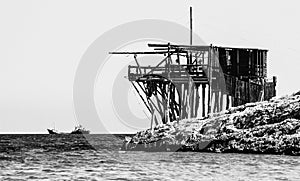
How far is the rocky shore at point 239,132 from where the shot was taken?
5047 cm

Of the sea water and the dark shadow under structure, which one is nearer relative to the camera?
the sea water

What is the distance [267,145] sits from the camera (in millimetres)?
50812

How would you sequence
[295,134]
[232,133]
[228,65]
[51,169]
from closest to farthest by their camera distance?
[51,169]
[295,134]
[232,133]
[228,65]

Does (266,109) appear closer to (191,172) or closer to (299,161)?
(299,161)

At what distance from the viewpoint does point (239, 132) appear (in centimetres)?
5250

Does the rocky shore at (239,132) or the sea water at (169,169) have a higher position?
the rocky shore at (239,132)

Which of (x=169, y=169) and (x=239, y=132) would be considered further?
(x=239, y=132)

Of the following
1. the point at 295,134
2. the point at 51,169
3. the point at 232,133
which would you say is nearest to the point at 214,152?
the point at 232,133

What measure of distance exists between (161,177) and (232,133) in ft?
63.2

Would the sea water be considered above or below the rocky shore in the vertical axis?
below

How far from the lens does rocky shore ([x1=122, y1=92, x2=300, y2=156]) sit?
50.5 meters

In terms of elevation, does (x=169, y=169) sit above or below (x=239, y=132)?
below

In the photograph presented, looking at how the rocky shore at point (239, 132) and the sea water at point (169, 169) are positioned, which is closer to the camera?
the sea water at point (169, 169)

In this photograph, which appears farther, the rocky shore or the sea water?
the rocky shore
